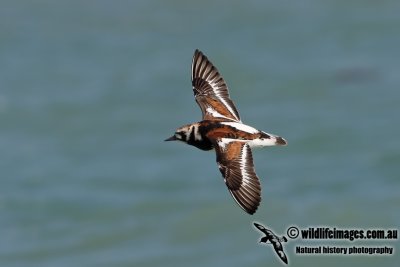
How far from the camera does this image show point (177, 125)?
27.7m

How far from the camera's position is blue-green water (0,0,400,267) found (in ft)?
85.3

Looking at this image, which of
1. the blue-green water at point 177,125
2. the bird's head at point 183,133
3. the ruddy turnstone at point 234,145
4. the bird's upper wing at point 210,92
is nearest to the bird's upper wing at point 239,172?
the ruddy turnstone at point 234,145

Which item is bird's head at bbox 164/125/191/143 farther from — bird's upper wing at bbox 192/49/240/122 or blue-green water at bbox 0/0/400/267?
blue-green water at bbox 0/0/400/267

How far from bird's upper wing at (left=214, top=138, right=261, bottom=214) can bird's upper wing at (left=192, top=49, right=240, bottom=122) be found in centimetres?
87

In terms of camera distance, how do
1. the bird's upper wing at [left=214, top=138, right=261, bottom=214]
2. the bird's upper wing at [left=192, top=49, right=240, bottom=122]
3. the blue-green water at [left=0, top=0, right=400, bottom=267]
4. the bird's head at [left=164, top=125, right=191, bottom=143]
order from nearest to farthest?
the bird's upper wing at [left=214, top=138, right=261, bottom=214] → the bird's head at [left=164, top=125, right=191, bottom=143] → the bird's upper wing at [left=192, top=49, right=240, bottom=122] → the blue-green water at [left=0, top=0, right=400, bottom=267]

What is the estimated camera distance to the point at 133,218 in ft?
90.8

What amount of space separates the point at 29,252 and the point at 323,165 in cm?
719

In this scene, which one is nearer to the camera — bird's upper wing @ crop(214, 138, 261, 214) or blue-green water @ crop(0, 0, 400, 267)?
bird's upper wing @ crop(214, 138, 261, 214)

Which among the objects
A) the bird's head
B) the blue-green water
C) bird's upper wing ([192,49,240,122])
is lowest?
the bird's head

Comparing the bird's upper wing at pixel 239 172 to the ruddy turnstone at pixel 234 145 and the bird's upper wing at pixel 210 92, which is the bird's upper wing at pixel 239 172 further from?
the bird's upper wing at pixel 210 92

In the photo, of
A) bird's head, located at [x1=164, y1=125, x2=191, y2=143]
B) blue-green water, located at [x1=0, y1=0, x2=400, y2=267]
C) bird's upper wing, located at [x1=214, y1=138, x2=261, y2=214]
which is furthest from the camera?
blue-green water, located at [x1=0, y1=0, x2=400, y2=267]

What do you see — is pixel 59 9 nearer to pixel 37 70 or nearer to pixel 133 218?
pixel 37 70

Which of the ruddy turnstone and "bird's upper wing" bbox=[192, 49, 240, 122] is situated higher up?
"bird's upper wing" bbox=[192, 49, 240, 122]

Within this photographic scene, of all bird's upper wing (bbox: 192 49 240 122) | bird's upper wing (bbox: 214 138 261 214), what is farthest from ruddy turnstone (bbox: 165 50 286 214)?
bird's upper wing (bbox: 192 49 240 122)
